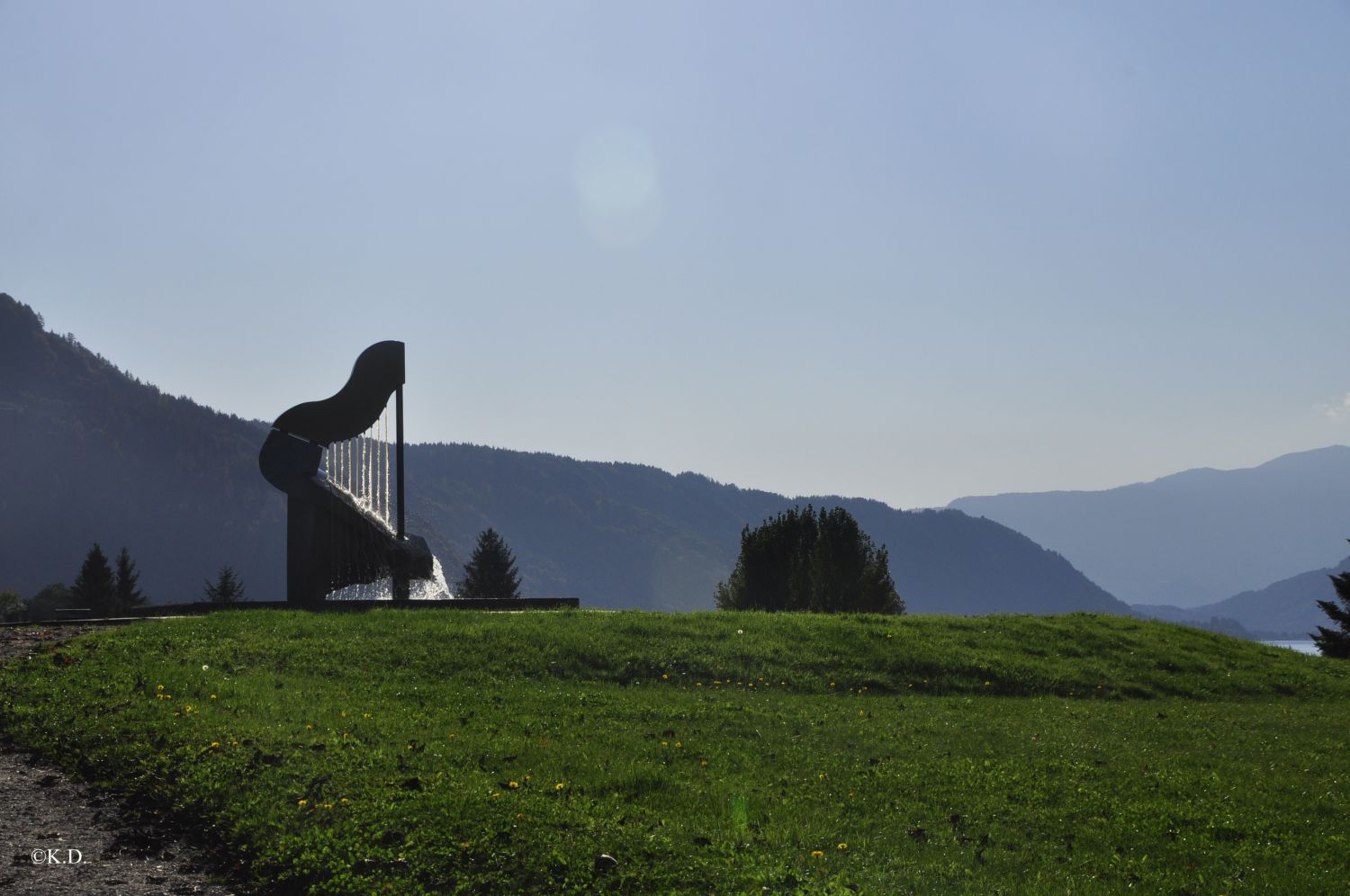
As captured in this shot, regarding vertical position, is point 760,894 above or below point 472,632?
below

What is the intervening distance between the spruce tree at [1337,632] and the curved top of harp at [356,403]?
3820cm

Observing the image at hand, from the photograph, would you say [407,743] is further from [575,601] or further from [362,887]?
[575,601]

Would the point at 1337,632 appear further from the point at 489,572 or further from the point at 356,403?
the point at 489,572

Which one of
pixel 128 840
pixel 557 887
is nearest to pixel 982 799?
pixel 557 887

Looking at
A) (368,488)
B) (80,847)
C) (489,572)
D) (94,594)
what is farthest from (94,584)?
(80,847)

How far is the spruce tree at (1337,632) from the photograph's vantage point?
135 ft

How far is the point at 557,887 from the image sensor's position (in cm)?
754

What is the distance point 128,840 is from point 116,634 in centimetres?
1043

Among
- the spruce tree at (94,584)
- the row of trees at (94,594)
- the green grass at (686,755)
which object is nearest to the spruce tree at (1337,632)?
the green grass at (686,755)

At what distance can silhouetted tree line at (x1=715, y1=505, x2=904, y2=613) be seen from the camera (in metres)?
53.0

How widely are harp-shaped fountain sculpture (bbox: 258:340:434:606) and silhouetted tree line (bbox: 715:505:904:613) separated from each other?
92.3ft

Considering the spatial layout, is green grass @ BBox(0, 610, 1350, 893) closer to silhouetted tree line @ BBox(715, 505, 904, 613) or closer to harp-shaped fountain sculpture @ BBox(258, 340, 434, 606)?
harp-shaped fountain sculpture @ BBox(258, 340, 434, 606)

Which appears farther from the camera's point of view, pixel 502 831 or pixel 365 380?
pixel 365 380

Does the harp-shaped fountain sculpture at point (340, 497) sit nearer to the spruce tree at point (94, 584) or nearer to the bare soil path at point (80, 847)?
the bare soil path at point (80, 847)
